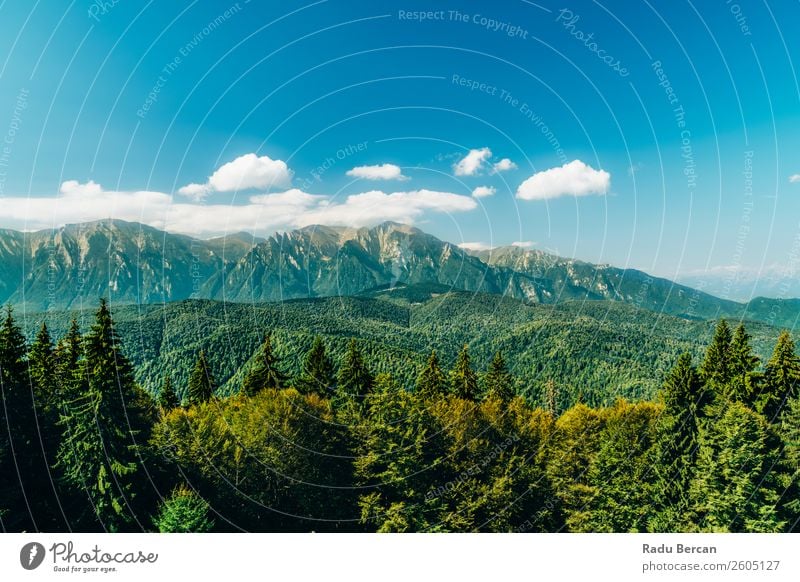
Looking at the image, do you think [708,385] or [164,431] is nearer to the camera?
[164,431]

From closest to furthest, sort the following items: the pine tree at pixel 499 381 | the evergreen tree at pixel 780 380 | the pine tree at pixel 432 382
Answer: the evergreen tree at pixel 780 380 < the pine tree at pixel 432 382 < the pine tree at pixel 499 381

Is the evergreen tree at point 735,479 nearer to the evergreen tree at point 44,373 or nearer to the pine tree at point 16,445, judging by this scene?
the pine tree at point 16,445

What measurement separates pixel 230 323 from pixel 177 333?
27.5m

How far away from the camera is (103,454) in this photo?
19.7 metres

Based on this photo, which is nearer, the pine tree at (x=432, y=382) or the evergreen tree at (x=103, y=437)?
the evergreen tree at (x=103, y=437)

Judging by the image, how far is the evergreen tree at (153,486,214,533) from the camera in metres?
18.6

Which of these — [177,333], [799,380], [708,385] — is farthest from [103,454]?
[177,333]

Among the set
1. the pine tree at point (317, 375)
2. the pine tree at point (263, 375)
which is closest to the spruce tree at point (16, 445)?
the pine tree at point (263, 375)

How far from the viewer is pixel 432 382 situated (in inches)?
1406

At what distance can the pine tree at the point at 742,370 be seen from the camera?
28.4 metres

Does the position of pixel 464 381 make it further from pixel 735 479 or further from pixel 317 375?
pixel 735 479

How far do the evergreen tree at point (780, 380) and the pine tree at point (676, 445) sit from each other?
14.1 feet

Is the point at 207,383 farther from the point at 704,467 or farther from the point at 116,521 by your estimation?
the point at 704,467
